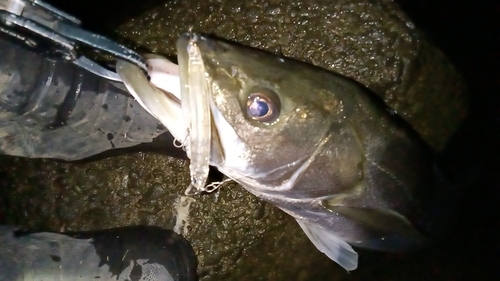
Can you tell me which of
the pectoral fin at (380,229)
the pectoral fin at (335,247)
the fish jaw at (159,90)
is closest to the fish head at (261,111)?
the fish jaw at (159,90)

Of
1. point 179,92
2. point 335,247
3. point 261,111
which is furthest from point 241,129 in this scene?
point 335,247

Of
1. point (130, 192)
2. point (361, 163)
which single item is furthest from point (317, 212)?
point (130, 192)

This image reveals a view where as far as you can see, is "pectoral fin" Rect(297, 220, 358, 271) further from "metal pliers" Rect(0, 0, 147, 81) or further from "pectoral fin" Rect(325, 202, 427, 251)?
"metal pliers" Rect(0, 0, 147, 81)

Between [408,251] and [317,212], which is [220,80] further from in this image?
[408,251]

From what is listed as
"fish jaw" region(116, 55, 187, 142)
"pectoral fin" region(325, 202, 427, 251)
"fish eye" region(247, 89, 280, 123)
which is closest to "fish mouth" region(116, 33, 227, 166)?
"fish jaw" region(116, 55, 187, 142)

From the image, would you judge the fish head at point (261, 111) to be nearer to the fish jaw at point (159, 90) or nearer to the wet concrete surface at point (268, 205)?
the fish jaw at point (159, 90)

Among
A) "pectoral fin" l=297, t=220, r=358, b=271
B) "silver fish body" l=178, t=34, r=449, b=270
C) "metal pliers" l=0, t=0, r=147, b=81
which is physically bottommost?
"pectoral fin" l=297, t=220, r=358, b=271

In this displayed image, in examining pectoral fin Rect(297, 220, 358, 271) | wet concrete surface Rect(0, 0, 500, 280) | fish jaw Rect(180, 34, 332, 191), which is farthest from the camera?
wet concrete surface Rect(0, 0, 500, 280)

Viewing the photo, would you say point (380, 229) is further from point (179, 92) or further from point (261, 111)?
point (179, 92)
